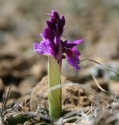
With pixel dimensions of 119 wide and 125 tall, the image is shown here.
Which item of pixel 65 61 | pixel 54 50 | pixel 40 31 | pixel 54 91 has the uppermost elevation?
pixel 40 31

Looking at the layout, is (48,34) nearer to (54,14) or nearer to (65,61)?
(54,14)

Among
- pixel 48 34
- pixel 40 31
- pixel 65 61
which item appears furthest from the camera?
pixel 40 31

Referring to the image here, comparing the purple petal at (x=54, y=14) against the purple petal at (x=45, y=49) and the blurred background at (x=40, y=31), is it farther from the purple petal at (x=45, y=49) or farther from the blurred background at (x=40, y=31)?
the blurred background at (x=40, y=31)

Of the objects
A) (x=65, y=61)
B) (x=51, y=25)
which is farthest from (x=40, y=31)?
(x=51, y=25)

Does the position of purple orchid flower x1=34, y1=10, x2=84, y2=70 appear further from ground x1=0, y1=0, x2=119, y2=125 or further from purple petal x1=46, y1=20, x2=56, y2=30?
ground x1=0, y1=0, x2=119, y2=125

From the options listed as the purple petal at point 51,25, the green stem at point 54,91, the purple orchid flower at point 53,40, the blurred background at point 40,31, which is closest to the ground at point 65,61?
the blurred background at point 40,31

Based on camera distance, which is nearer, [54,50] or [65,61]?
[54,50]

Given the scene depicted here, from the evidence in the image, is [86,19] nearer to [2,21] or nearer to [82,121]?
[2,21]
